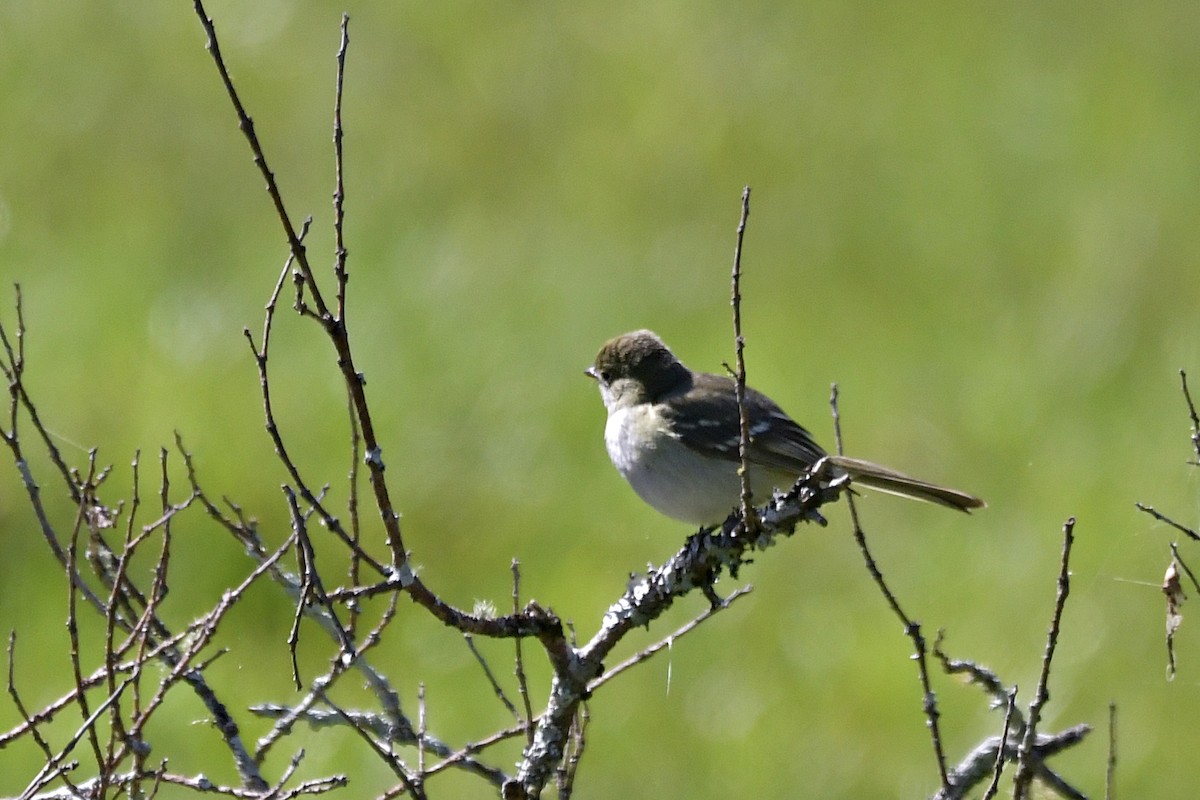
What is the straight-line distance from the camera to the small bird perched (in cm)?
572

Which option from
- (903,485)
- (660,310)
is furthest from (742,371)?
(660,310)

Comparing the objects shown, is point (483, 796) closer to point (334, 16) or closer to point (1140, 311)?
point (1140, 311)

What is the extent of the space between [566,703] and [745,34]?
31.8ft

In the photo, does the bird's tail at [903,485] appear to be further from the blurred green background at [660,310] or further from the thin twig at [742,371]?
the blurred green background at [660,310]

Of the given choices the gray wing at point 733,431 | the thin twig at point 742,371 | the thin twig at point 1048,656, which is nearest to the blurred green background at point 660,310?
the gray wing at point 733,431

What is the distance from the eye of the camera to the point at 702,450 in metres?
5.86

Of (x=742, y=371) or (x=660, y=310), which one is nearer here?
(x=742, y=371)

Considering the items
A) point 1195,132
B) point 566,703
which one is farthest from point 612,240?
point 566,703

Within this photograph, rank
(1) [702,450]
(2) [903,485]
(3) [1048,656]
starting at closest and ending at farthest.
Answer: (3) [1048,656] < (2) [903,485] < (1) [702,450]

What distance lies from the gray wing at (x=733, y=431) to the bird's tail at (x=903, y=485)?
0.75 feet

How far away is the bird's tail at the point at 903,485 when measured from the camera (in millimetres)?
5445

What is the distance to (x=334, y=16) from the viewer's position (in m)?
12.5

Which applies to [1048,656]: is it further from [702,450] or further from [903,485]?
[702,450]

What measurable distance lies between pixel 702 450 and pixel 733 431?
0.44ft
